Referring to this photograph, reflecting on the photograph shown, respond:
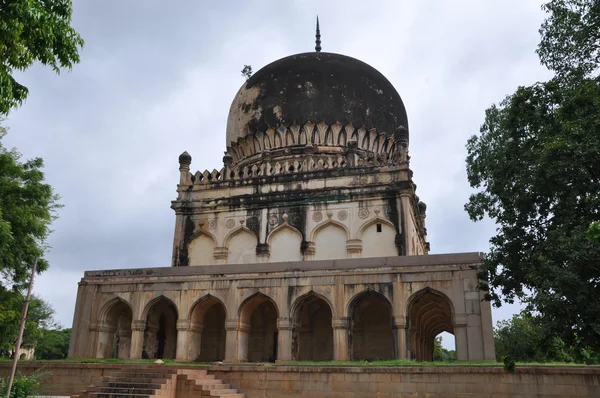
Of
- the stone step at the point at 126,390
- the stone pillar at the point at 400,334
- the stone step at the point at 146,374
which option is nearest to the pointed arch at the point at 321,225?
the stone pillar at the point at 400,334

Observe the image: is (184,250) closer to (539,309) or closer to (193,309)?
(193,309)

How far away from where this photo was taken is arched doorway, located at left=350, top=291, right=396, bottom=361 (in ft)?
50.4

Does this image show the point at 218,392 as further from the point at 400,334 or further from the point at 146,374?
the point at 400,334

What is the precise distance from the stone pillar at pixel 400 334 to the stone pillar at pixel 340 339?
1228mm

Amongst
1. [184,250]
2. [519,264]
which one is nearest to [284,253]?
[184,250]

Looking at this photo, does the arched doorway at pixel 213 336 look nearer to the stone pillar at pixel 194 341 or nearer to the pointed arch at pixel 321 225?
the stone pillar at pixel 194 341

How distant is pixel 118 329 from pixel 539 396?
12.9 m

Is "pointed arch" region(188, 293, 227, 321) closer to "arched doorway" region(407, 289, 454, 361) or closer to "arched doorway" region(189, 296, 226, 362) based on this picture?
"arched doorway" region(189, 296, 226, 362)

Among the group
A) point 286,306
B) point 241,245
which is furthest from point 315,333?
point 241,245

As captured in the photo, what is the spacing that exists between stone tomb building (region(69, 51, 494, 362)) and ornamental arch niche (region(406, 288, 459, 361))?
8 centimetres

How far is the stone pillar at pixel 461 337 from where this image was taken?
13062mm

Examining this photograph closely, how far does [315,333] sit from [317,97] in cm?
974

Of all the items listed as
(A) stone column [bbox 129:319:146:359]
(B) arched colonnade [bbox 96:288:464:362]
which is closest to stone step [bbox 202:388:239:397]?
(B) arched colonnade [bbox 96:288:464:362]

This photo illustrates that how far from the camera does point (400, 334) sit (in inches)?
537
